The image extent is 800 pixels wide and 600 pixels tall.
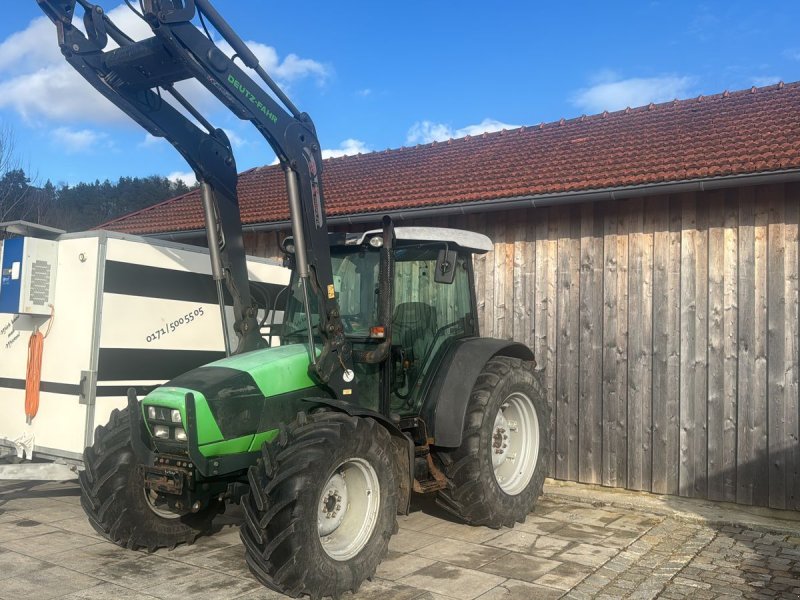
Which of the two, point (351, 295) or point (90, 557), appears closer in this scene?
point (90, 557)

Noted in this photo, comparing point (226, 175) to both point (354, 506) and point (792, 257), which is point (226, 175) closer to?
point (354, 506)

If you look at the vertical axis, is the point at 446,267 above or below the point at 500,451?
above

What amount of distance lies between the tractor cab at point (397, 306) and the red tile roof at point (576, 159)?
2.08 metres

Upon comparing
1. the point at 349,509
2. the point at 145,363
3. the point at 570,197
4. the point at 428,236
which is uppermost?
the point at 570,197

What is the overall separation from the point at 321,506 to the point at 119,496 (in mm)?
1395

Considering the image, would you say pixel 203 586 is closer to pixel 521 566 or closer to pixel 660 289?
pixel 521 566

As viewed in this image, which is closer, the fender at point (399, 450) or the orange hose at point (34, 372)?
the fender at point (399, 450)

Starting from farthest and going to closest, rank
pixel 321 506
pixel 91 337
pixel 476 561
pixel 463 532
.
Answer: pixel 91 337
pixel 463 532
pixel 476 561
pixel 321 506

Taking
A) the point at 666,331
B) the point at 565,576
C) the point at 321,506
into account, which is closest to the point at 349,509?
the point at 321,506

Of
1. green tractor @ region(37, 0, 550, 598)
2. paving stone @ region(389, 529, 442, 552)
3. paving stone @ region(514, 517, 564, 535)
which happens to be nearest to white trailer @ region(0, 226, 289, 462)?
green tractor @ region(37, 0, 550, 598)

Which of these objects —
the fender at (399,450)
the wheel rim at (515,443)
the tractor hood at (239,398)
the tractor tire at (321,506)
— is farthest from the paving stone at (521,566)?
the tractor hood at (239,398)

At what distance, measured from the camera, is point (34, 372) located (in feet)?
19.6

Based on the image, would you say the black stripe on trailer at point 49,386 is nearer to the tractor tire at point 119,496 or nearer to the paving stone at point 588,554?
the tractor tire at point 119,496

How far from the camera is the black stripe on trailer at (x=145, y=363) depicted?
19.1 ft
